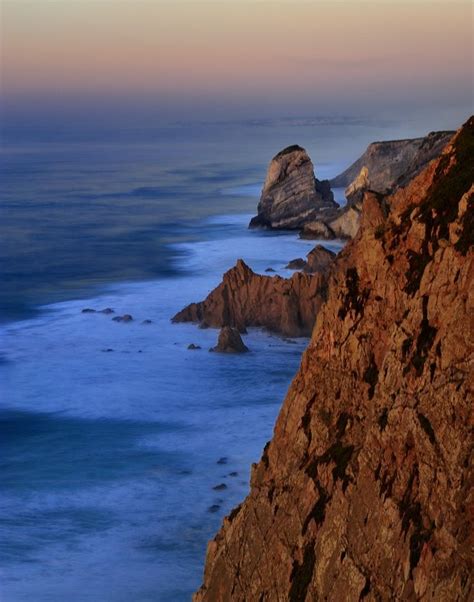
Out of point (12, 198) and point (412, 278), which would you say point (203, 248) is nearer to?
point (12, 198)

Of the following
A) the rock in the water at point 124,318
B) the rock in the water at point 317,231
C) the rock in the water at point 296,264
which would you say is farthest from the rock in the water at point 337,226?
the rock in the water at point 124,318

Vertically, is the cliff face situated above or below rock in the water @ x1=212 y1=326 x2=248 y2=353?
above

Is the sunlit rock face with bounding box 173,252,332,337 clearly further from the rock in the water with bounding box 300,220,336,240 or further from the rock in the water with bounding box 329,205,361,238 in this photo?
the rock in the water with bounding box 300,220,336,240

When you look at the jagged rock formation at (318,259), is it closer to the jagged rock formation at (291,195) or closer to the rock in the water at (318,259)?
the rock in the water at (318,259)

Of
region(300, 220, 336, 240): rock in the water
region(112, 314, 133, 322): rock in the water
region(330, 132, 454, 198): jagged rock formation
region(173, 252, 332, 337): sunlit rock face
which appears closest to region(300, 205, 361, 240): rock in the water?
region(300, 220, 336, 240): rock in the water

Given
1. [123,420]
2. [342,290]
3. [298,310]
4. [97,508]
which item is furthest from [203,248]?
[342,290]
